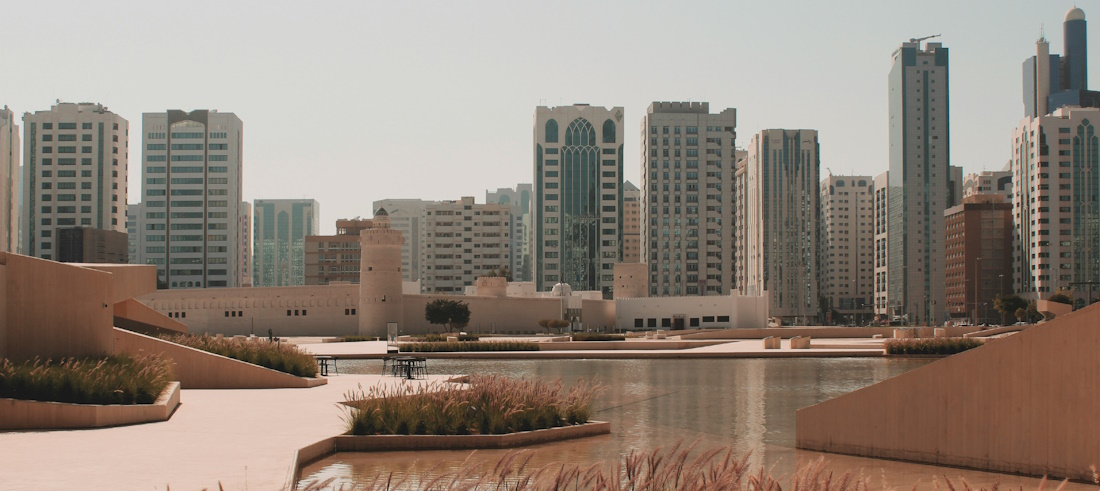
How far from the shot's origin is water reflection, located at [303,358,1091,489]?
11648 mm

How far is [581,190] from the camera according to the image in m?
139

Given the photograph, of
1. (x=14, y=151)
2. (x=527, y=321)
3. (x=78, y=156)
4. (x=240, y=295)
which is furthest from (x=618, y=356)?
(x=14, y=151)

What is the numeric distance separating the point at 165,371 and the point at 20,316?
2.34 metres

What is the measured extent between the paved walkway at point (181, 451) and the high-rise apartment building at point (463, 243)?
429 feet

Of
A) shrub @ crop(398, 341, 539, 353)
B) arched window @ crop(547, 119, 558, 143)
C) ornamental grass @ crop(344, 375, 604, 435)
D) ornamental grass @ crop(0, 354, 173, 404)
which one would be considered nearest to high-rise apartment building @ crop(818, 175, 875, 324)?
arched window @ crop(547, 119, 558, 143)

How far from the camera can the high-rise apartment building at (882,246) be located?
6417 inches

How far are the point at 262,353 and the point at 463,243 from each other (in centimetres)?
12638

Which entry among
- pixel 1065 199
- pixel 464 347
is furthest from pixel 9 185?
pixel 1065 199

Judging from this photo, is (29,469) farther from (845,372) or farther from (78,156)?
(78,156)

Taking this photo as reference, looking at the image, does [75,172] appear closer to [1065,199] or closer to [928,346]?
A: [928,346]

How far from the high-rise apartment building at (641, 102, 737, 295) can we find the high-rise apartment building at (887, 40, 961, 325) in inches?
1249

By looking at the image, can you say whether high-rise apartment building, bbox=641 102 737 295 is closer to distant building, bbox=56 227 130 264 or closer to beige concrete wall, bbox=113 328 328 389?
distant building, bbox=56 227 130 264

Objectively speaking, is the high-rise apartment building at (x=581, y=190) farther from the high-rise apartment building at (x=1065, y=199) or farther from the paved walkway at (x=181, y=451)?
the paved walkway at (x=181, y=451)

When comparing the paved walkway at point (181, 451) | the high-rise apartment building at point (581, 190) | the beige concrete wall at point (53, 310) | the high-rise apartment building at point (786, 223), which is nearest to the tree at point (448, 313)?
the beige concrete wall at point (53, 310)
